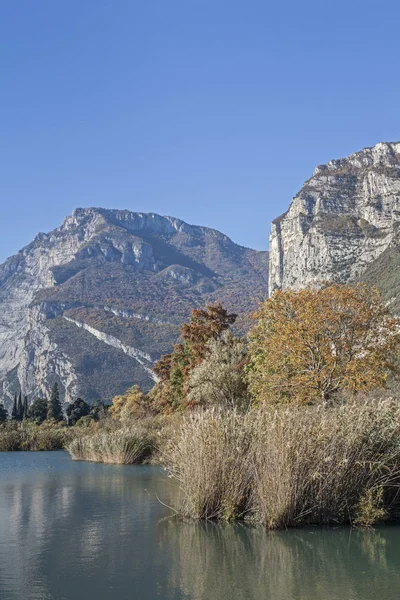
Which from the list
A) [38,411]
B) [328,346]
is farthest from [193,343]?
[38,411]

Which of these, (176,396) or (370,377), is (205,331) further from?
(370,377)

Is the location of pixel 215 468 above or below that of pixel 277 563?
above

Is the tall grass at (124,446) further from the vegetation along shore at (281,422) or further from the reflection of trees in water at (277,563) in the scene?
the reflection of trees in water at (277,563)

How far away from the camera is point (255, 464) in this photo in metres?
12.0

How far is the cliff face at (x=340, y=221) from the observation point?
137m

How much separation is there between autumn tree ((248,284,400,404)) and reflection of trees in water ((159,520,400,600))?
16.3 m

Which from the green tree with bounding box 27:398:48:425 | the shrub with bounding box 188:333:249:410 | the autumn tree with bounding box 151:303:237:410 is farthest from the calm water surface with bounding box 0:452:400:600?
the green tree with bounding box 27:398:48:425

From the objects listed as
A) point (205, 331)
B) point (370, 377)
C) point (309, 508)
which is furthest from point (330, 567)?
point (205, 331)

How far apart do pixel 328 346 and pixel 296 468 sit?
1817 centimetres

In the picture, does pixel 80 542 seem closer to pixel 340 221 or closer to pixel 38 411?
pixel 38 411

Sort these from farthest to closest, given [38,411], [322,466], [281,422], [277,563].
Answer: [38,411] < [281,422] < [322,466] < [277,563]

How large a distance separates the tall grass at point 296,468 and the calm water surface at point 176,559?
0.46 m

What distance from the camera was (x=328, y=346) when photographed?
1145 inches

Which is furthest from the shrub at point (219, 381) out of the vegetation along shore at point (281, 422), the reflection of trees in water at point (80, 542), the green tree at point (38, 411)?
the green tree at point (38, 411)
